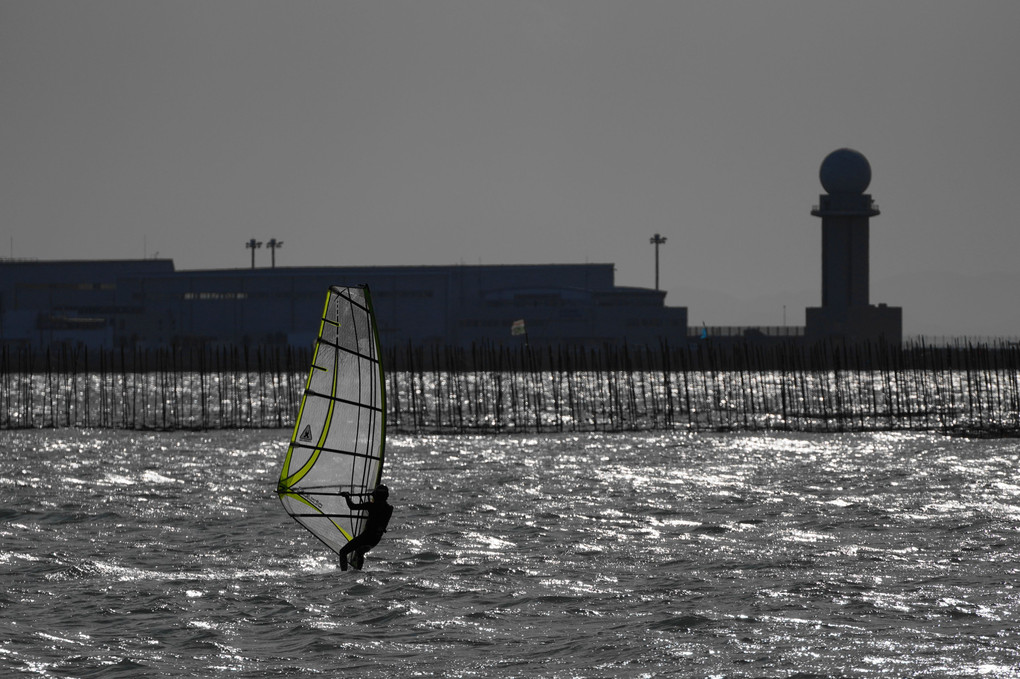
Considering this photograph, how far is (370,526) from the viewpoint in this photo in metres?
18.0

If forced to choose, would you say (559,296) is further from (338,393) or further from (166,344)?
(338,393)

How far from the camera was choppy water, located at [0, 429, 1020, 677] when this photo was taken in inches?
658

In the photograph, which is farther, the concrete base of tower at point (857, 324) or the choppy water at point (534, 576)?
the concrete base of tower at point (857, 324)

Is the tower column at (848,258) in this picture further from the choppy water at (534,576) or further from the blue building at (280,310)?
the choppy water at (534,576)

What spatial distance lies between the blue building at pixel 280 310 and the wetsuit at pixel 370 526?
408 feet

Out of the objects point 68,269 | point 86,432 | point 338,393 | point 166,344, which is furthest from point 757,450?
point 68,269

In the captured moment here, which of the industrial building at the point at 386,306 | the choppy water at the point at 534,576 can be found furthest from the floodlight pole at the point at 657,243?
the choppy water at the point at 534,576

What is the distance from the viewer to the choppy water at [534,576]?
16.7m

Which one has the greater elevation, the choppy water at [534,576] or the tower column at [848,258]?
the tower column at [848,258]

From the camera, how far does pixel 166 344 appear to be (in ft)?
480

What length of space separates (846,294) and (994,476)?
350 ft

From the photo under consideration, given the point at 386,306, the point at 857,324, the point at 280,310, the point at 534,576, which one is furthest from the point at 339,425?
the point at 280,310

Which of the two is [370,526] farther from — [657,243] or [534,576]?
[657,243]

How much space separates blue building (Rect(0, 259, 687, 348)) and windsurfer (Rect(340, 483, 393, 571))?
408ft
